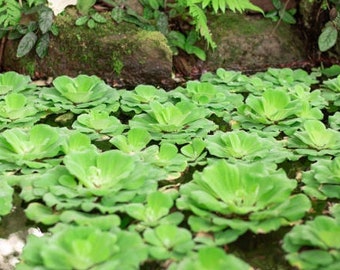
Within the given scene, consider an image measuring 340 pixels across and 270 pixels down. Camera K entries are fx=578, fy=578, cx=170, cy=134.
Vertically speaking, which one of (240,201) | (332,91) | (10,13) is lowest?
(332,91)

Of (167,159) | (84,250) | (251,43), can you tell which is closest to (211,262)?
(84,250)

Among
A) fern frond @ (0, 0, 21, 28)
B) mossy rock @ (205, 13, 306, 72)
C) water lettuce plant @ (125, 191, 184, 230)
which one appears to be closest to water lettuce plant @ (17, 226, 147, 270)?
water lettuce plant @ (125, 191, 184, 230)

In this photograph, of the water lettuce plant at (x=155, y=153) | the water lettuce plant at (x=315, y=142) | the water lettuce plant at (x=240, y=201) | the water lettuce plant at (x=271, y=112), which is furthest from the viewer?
the water lettuce plant at (x=271, y=112)

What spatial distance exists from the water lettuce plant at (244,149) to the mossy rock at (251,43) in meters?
1.40

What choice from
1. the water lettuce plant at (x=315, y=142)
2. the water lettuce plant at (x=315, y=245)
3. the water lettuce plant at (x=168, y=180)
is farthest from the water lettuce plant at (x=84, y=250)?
the water lettuce plant at (x=315, y=142)

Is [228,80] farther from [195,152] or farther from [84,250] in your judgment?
[84,250]

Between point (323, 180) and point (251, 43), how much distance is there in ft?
5.93

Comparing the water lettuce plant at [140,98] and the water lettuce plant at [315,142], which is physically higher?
the water lettuce plant at [140,98]

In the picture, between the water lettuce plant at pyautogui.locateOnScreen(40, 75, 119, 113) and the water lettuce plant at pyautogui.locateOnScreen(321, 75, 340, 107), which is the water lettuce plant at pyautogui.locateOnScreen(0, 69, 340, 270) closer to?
the water lettuce plant at pyautogui.locateOnScreen(40, 75, 119, 113)

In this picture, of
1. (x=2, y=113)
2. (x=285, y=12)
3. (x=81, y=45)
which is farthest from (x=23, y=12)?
(x=285, y=12)

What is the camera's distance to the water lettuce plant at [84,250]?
138 cm

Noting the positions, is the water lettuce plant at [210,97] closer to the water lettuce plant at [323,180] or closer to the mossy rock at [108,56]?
the mossy rock at [108,56]

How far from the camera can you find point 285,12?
3.60m

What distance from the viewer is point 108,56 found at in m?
3.17
